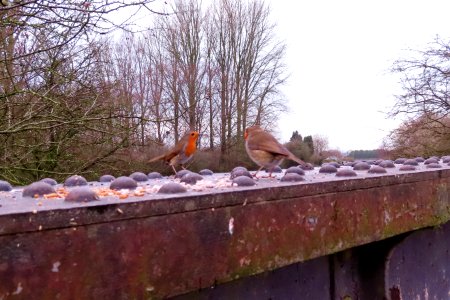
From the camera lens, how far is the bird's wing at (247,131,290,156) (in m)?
2.15

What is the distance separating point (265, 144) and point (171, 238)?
139cm

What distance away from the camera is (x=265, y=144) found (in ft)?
7.36

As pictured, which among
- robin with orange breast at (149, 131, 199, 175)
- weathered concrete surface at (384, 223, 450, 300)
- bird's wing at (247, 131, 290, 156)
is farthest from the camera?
robin with orange breast at (149, 131, 199, 175)

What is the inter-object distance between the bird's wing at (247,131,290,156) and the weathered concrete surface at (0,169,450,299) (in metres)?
0.64

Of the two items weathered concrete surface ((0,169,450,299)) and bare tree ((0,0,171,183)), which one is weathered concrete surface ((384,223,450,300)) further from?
bare tree ((0,0,171,183))

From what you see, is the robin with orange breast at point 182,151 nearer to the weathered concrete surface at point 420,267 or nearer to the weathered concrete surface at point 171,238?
the weathered concrete surface at point 420,267

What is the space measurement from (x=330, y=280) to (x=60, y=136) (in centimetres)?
745

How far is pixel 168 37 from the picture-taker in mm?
22125

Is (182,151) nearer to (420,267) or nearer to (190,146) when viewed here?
(190,146)

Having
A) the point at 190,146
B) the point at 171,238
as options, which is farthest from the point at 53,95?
the point at 171,238

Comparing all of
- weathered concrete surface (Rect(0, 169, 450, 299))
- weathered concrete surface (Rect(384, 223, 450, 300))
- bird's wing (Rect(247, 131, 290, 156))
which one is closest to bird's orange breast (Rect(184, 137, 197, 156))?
bird's wing (Rect(247, 131, 290, 156))

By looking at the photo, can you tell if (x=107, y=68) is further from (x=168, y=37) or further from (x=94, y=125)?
(x=168, y=37)

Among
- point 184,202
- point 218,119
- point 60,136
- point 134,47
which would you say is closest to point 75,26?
point 60,136

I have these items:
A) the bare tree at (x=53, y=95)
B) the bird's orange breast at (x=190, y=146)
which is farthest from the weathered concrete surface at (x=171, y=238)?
the bare tree at (x=53, y=95)
